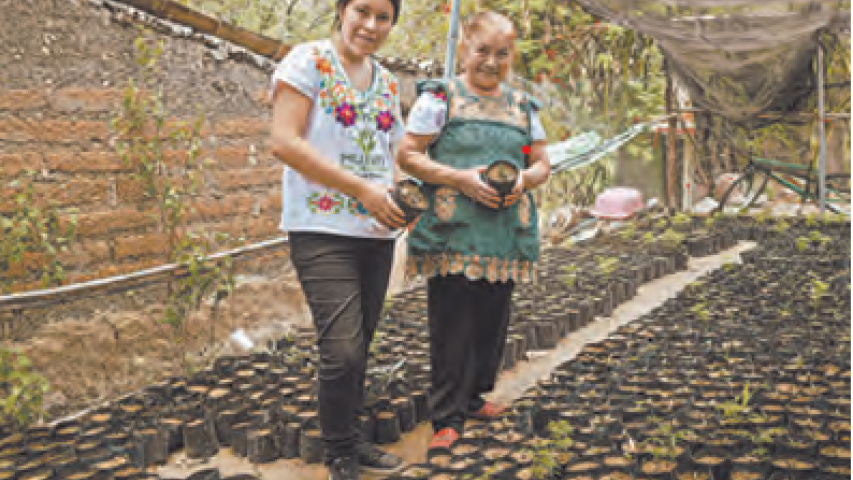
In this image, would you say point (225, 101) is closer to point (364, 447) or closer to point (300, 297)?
point (300, 297)

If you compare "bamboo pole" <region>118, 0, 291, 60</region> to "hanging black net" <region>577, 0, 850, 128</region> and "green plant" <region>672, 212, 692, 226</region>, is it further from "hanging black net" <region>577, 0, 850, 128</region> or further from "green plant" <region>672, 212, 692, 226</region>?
"green plant" <region>672, 212, 692, 226</region>

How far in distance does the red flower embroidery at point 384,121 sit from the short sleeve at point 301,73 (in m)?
0.20

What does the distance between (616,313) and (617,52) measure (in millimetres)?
5255

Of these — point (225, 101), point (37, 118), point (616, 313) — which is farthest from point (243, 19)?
point (616, 313)

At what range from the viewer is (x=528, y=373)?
318 centimetres

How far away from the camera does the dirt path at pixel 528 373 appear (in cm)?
223

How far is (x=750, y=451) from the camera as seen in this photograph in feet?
6.84

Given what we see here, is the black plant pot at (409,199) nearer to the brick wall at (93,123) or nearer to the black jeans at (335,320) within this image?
the black jeans at (335,320)

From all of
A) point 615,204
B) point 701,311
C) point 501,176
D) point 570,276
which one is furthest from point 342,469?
point 615,204

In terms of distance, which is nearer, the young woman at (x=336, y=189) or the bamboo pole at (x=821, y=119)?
the young woman at (x=336, y=189)

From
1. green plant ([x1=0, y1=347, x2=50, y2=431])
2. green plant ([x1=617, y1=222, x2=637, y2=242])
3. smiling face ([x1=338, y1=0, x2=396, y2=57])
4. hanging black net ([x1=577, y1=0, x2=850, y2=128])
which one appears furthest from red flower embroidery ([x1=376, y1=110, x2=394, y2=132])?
green plant ([x1=617, y1=222, x2=637, y2=242])

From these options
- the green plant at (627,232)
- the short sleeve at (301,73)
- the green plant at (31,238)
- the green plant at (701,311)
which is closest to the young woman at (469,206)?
the short sleeve at (301,73)

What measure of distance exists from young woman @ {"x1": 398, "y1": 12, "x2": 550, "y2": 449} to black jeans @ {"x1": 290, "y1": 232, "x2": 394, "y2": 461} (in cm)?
30

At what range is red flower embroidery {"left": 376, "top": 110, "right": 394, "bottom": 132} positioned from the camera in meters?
1.99
